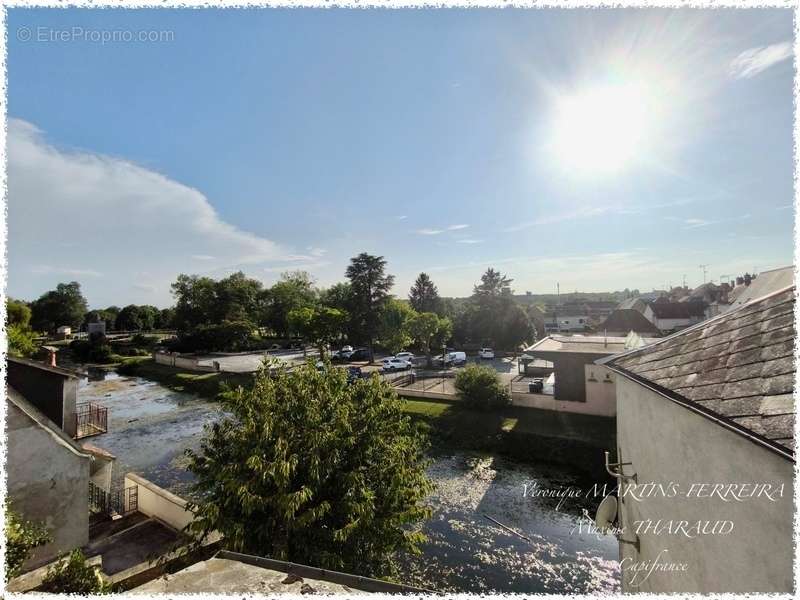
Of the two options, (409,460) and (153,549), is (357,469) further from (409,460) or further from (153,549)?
(153,549)

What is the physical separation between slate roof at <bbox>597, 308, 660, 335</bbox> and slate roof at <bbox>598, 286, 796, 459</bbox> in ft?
146

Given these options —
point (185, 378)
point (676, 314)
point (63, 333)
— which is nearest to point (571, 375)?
point (185, 378)

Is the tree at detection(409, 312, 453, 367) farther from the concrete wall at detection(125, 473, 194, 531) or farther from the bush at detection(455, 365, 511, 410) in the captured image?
the concrete wall at detection(125, 473, 194, 531)

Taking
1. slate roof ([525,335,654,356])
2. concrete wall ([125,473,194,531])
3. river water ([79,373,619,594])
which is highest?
slate roof ([525,335,654,356])

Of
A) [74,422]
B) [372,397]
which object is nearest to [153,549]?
[74,422]

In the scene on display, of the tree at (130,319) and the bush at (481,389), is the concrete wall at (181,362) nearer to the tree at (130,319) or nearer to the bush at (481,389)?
the bush at (481,389)

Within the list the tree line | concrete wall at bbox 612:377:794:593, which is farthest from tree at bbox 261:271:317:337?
concrete wall at bbox 612:377:794:593

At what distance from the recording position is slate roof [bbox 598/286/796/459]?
3.01 meters

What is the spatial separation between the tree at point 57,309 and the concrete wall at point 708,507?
4376 inches

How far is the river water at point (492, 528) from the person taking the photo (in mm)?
11125

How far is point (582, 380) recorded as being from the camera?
73.1 ft

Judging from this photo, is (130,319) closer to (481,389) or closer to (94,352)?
(94,352)

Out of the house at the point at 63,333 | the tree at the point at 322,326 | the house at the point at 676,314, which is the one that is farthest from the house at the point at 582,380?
the house at the point at 63,333

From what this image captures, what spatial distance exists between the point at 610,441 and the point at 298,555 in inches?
665
